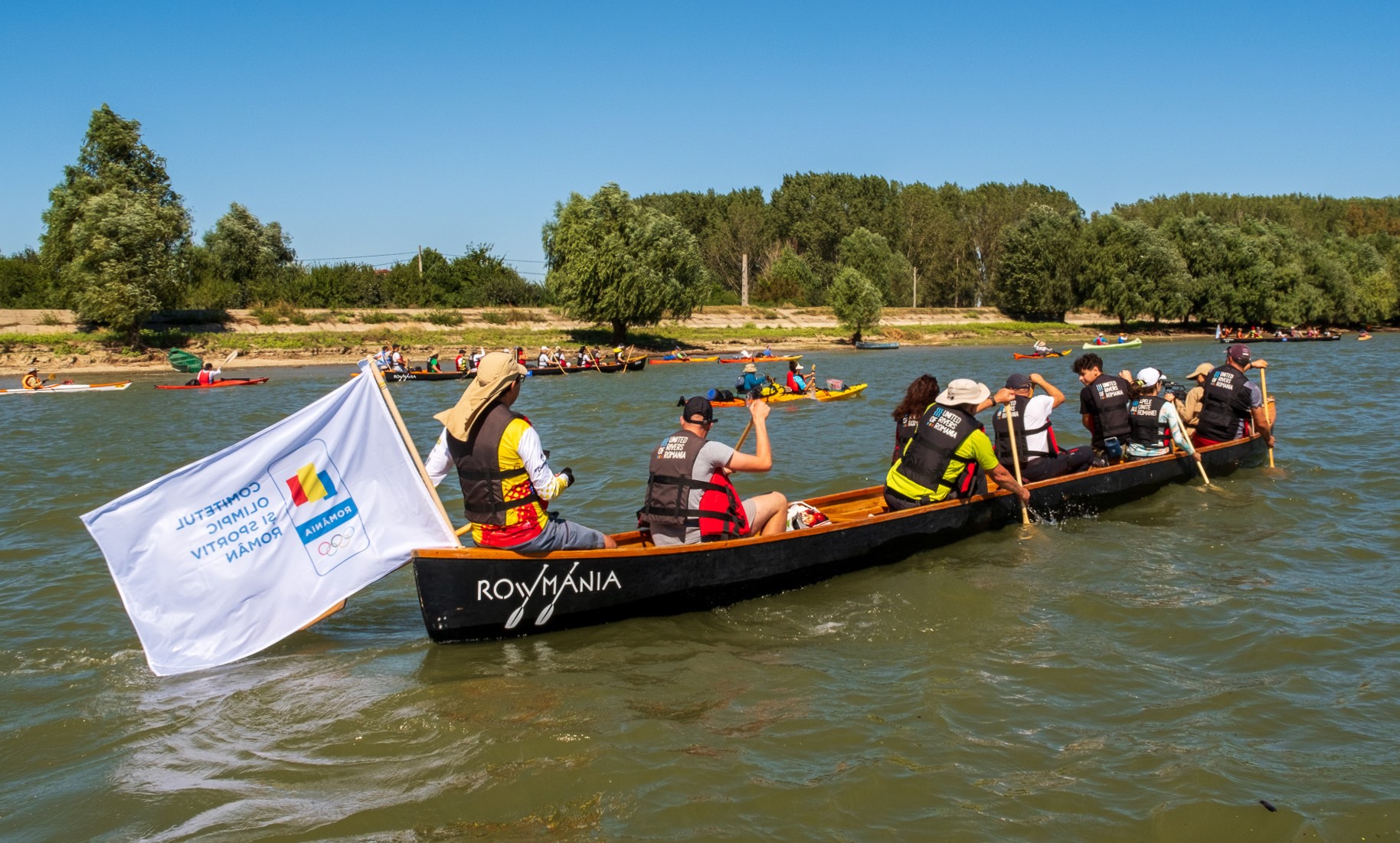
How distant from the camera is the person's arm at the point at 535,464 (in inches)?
246

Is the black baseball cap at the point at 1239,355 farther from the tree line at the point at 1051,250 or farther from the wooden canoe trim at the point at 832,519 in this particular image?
the tree line at the point at 1051,250

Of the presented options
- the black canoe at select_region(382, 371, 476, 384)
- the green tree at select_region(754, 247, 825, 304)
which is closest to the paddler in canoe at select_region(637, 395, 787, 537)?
the black canoe at select_region(382, 371, 476, 384)

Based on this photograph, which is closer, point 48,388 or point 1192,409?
point 1192,409

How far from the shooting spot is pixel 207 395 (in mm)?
29875

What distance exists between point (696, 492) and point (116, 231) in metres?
40.6

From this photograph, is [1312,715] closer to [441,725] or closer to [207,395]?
[441,725]

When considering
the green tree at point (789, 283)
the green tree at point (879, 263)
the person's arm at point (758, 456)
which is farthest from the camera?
the green tree at point (879, 263)

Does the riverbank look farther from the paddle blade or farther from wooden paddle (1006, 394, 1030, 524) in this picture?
wooden paddle (1006, 394, 1030, 524)

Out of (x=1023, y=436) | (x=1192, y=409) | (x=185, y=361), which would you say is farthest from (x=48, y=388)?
(x=1192, y=409)

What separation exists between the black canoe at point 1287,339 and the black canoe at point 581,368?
35073mm

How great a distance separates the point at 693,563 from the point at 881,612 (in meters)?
1.64

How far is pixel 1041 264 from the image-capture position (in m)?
64.4

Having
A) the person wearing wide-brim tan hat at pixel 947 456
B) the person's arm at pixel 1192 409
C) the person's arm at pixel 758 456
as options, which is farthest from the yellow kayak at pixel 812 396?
the person's arm at pixel 758 456

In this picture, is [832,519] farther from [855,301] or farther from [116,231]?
[855,301]
